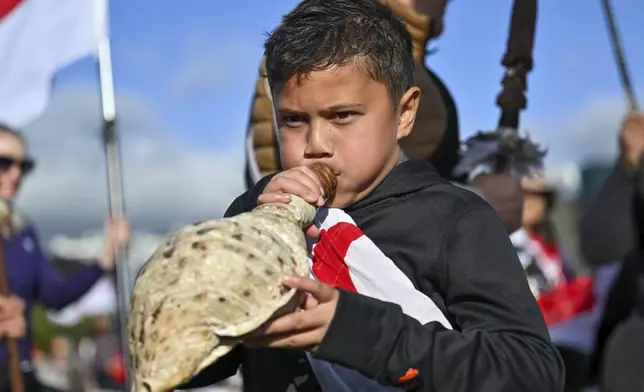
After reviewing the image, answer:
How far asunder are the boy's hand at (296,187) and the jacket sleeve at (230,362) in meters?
0.26

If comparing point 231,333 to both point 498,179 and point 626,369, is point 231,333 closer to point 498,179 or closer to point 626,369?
point 498,179

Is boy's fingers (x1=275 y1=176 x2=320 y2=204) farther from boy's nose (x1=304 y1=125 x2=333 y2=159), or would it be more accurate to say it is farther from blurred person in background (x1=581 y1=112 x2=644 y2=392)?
blurred person in background (x1=581 y1=112 x2=644 y2=392)

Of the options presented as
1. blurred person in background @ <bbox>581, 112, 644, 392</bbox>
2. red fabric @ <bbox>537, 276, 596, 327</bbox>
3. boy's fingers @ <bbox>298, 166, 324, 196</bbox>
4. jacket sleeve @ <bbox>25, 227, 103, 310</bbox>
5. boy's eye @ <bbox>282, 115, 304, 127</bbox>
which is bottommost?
jacket sleeve @ <bbox>25, 227, 103, 310</bbox>

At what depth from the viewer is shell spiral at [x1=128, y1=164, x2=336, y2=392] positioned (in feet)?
4.72

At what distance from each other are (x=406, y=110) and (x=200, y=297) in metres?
0.68

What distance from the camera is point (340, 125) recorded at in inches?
71.7

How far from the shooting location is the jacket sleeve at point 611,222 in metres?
4.74

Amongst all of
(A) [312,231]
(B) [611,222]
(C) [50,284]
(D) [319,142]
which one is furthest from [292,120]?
(C) [50,284]

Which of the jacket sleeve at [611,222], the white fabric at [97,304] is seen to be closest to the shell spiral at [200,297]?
the jacket sleeve at [611,222]

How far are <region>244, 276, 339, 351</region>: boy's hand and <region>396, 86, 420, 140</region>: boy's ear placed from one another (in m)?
0.47

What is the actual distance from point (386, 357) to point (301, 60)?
52 centimetres

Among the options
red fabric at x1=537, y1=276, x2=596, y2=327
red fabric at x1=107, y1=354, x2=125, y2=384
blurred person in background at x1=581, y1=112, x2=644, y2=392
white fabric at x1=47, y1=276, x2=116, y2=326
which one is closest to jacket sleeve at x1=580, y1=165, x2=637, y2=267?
blurred person in background at x1=581, y1=112, x2=644, y2=392

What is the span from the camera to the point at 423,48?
3057mm

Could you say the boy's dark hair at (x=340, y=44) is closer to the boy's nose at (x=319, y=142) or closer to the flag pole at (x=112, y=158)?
the boy's nose at (x=319, y=142)
